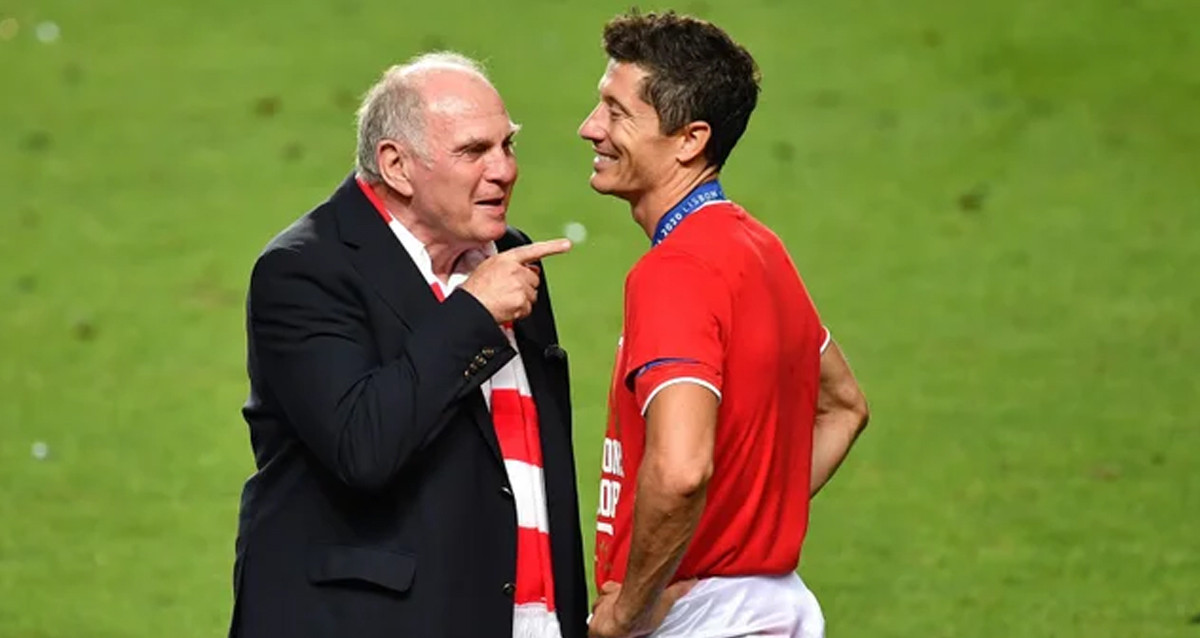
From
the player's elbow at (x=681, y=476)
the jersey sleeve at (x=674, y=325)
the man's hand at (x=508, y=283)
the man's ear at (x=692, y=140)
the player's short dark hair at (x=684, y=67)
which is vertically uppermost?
the player's short dark hair at (x=684, y=67)

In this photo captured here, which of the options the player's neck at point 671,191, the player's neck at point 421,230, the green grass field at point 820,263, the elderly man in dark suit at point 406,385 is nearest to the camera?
the elderly man in dark suit at point 406,385

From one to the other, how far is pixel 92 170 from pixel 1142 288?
6816mm

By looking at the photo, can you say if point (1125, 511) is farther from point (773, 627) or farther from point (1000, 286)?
point (773, 627)

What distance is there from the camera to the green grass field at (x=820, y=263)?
32.4 ft

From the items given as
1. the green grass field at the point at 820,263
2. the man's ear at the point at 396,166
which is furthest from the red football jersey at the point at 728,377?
the green grass field at the point at 820,263

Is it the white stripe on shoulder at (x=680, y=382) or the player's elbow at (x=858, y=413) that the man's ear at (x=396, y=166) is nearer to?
the white stripe on shoulder at (x=680, y=382)

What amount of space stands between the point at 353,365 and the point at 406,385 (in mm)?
131

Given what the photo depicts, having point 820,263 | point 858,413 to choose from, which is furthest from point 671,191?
point 820,263

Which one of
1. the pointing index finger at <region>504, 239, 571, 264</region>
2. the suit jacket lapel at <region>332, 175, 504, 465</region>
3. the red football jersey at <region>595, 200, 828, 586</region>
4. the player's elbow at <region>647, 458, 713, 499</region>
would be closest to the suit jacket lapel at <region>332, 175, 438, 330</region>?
the suit jacket lapel at <region>332, 175, 504, 465</region>

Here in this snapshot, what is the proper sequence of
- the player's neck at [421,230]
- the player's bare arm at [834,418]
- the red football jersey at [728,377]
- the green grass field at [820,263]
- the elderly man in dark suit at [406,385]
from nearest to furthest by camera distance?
the red football jersey at [728,377] < the elderly man in dark suit at [406,385] < the player's neck at [421,230] < the player's bare arm at [834,418] < the green grass field at [820,263]

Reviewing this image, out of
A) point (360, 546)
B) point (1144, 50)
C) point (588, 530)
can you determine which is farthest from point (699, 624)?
point (1144, 50)

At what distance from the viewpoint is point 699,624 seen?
5.27m

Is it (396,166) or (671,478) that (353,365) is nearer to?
(396,166)

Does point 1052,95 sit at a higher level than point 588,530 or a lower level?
higher
